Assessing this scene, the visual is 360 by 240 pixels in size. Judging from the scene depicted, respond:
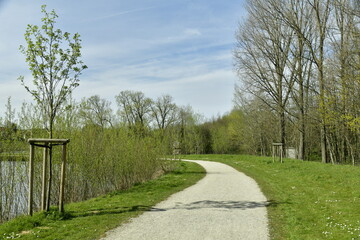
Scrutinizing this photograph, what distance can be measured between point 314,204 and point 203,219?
3.77 m

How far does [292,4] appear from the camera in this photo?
23141 millimetres

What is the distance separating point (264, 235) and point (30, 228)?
203 inches

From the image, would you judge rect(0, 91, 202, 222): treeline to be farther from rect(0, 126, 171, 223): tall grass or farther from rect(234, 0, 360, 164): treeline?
rect(234, 0, 360, 164): treeline

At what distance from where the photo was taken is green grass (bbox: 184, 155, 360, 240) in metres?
6.42

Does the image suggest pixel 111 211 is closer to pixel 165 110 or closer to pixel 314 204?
pixel 314 204

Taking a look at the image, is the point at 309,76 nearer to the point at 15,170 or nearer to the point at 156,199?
the point at 156,199

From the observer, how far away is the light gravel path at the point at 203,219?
626 cm

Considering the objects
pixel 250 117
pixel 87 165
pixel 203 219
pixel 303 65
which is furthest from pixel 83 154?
pixel 250 117

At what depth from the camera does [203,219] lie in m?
7.52

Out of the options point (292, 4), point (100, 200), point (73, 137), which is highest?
point (292, 4)

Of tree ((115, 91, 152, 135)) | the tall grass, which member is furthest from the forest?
tree ((115, 91, 152, 135))

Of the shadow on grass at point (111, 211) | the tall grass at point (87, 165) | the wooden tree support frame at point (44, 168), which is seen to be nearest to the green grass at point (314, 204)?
the shadow on grass at point (111, 211)

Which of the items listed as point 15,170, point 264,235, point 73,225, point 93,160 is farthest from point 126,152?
point 264,235

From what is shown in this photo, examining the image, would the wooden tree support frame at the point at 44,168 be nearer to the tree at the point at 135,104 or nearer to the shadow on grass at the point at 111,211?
the shadow on grass at the point at 111,211
